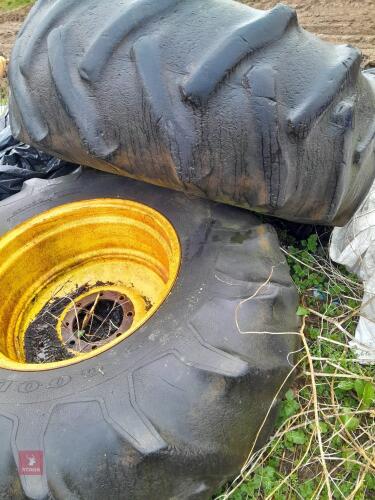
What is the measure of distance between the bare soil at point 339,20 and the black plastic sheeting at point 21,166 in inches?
66.9

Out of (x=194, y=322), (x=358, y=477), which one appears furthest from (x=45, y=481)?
(x=358, y=477)

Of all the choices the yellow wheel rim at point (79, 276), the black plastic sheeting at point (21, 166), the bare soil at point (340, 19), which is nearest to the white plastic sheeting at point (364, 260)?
the yellow wheel rim at point (79, 276)

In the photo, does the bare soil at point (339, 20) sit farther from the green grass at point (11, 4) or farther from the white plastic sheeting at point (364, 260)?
the white plastic sheeting at point (364, 260)

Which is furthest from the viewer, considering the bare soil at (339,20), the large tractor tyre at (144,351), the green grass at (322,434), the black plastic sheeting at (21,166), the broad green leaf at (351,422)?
the bare soil at (339,20)

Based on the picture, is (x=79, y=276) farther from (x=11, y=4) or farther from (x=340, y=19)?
(x=11, y=4)

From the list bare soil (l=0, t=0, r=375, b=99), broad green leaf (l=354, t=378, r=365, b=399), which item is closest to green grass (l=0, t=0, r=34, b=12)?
bare soil (l=0, t=0, r=375, b=99)

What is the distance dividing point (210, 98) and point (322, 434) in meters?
1.08

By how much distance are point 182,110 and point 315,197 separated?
46cm

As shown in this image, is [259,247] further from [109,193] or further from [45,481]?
[45,481]

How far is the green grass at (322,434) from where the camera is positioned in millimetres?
1389

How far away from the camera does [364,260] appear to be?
1688 mm

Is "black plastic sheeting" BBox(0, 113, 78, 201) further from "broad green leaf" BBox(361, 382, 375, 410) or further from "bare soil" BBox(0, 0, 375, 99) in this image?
"bare soil" BBox(0, 0, 375, 99)

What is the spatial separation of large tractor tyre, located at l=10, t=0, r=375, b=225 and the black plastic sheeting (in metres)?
0.88

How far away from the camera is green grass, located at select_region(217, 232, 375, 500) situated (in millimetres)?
1389
